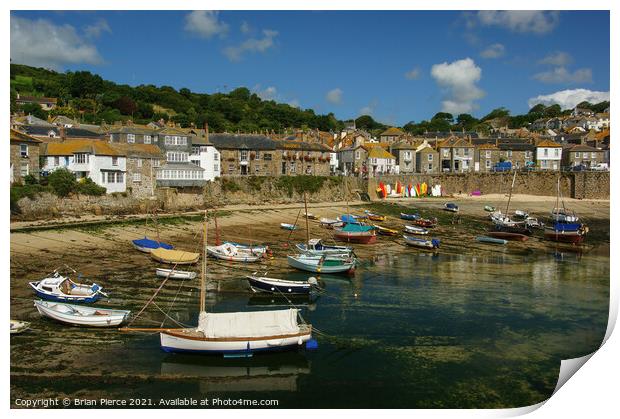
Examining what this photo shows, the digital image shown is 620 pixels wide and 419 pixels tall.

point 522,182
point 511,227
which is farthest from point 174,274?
point 522,182

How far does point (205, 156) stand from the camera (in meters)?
47.7

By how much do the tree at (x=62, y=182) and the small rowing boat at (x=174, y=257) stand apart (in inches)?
445

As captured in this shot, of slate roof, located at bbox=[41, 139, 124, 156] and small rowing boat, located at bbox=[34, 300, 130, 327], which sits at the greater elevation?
slate roof, located at bbox=[41, 139, 124, 156]

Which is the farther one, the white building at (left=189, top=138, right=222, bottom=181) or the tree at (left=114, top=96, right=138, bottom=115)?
the tree at (left=114, top=96, right=138, bottom=115)

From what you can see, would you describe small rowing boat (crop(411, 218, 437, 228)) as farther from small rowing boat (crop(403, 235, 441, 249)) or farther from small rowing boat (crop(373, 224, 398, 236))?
small rowing boat (crop(403, 235, 441, 249))

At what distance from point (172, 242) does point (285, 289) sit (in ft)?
35.1

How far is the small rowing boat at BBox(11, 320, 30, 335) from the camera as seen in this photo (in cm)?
1567

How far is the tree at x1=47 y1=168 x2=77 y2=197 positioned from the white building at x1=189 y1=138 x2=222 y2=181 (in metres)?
14.2

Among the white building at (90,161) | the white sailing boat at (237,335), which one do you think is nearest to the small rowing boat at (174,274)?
the white sailing boat at (237,335)

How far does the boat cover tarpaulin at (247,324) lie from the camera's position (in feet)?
49.2

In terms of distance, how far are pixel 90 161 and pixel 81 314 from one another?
22479 millimetres

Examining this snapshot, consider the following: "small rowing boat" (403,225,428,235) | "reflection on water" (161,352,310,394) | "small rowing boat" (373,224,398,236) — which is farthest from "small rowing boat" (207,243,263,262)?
"small rowing boat" (403,225,428,235)

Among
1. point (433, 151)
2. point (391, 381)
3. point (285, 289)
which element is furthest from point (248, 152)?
point (391, 381)

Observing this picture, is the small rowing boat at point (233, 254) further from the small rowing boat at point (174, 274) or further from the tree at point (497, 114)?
the tree at point (497, 114)
